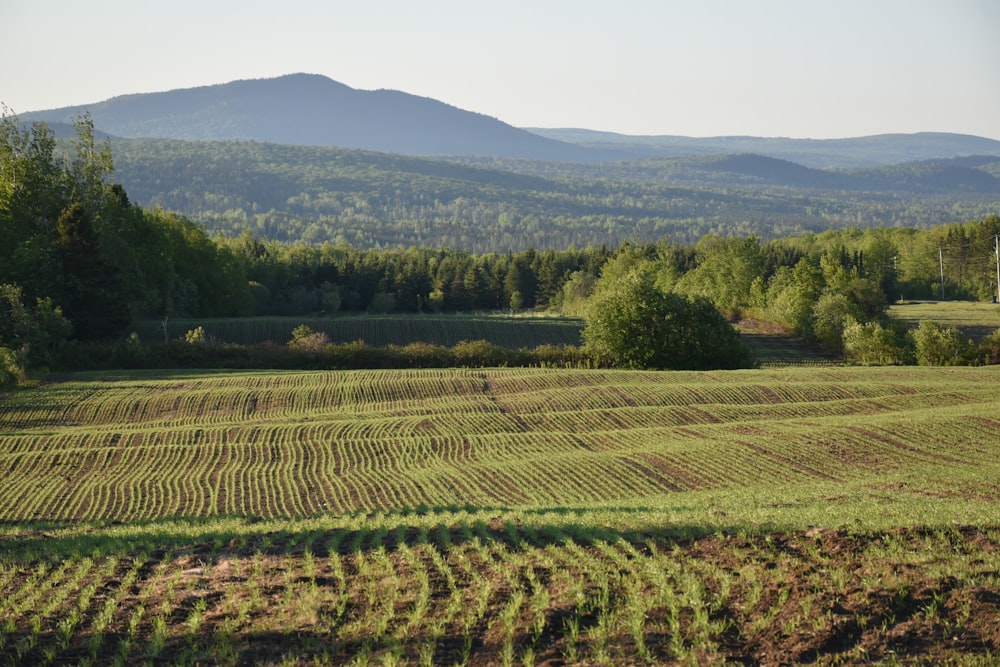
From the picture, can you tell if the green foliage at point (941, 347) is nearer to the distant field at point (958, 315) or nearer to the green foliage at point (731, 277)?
the distant field at point (958, 315)

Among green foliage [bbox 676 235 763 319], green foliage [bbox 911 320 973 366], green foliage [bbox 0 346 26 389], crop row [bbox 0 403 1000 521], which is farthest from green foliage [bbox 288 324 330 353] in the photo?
green foliage [bbox 676 235 763 319]

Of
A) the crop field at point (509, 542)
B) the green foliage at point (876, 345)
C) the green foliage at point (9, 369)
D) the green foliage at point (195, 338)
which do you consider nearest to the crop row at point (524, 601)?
the crop field at point (509, 542)

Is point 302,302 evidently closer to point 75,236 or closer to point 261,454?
point 75,236

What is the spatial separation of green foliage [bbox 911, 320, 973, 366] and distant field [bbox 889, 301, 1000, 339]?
40.0 feet

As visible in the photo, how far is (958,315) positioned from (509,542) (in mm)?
99696

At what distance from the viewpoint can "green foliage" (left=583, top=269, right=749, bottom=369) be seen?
229 ft

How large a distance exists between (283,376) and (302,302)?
6370cm

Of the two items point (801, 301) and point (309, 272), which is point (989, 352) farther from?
point (309, 272)

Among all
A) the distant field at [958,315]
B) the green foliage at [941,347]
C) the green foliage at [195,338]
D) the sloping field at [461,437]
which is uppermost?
the green foliage at [195,338]

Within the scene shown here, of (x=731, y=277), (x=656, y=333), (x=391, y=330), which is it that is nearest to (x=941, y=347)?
(x=656, y=333)

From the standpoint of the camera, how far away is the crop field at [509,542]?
1172 centimetres

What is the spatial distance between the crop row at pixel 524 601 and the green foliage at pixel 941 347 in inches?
2438

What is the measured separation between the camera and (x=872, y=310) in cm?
8988

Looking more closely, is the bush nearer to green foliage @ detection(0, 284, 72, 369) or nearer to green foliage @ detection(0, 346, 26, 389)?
green foliage @ detection(0, 346, 26, 389)
